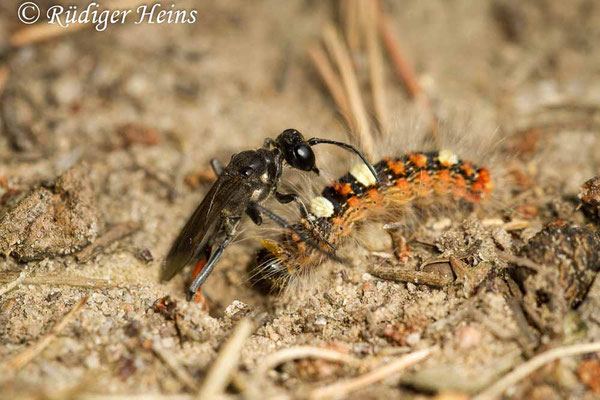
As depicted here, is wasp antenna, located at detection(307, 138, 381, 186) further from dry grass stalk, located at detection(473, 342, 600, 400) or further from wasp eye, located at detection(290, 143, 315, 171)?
dry grass stalk, located at detection(473, 342, 600, 400)

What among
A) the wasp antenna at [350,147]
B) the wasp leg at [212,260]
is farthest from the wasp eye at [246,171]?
the wasp antenna at [350,147]

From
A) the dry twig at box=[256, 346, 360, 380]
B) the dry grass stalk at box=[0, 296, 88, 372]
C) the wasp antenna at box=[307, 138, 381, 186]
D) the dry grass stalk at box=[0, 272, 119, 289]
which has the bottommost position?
the dry grass stalk at box=[0, 296, 88, 372]

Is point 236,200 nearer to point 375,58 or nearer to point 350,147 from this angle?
point 350,147

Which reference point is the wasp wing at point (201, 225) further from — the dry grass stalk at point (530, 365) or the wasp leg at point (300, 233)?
the dry grass stalk at point (530, 365)

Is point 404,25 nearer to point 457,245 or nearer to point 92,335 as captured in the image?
point 457,245

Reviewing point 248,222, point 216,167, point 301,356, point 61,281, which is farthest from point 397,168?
point 61,281
